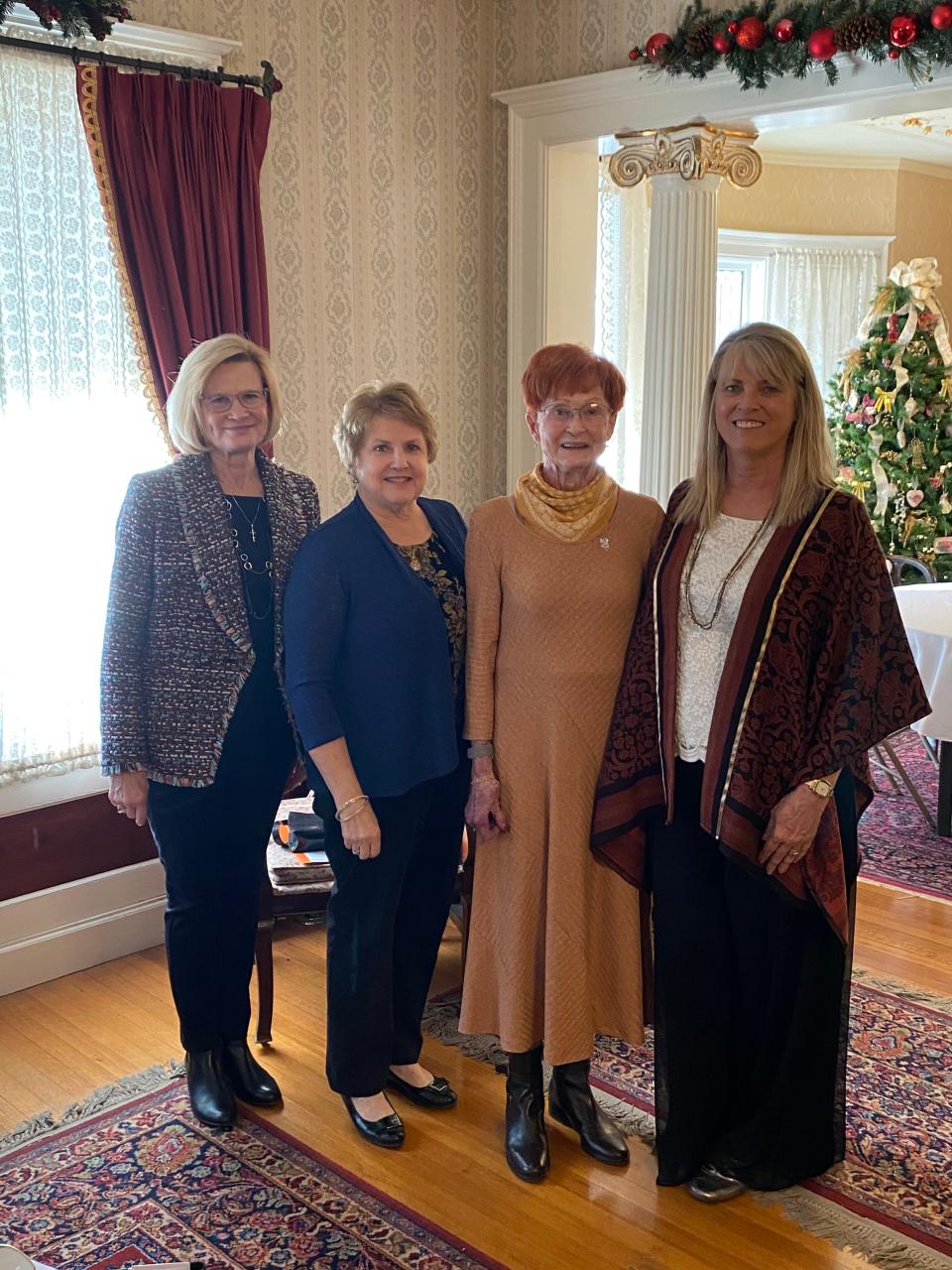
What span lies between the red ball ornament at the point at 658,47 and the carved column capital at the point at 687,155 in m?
0.21

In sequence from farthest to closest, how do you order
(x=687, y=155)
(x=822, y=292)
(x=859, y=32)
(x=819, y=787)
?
(x=822, y=292)
(x=687, y=155)
(x=859, y=32)
(x=819, y=787)

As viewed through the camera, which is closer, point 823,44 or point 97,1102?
point 97,1102

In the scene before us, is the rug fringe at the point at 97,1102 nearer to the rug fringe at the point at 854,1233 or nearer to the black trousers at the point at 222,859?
the black trousers at the point at 222,859

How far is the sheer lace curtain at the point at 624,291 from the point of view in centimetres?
566

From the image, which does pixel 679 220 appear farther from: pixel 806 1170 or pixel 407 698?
pixel 806 1170

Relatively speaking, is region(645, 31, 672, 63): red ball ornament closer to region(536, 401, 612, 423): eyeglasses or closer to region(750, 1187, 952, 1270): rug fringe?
region(536, 401, 612, 423): eyeglasses

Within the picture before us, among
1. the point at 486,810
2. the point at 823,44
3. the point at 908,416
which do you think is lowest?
the point at 486,810

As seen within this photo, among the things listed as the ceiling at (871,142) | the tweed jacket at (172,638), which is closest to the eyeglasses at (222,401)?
the tweed jacket at (172,638)

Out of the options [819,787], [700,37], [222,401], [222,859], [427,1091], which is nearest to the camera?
[819,787]

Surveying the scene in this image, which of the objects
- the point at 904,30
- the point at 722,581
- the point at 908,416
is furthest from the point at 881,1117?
the point at 908,416

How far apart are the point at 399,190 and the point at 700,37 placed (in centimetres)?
109

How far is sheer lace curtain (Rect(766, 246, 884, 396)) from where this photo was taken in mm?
7855

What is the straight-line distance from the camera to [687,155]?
3984mm

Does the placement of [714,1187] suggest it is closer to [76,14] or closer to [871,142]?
[76,14]
